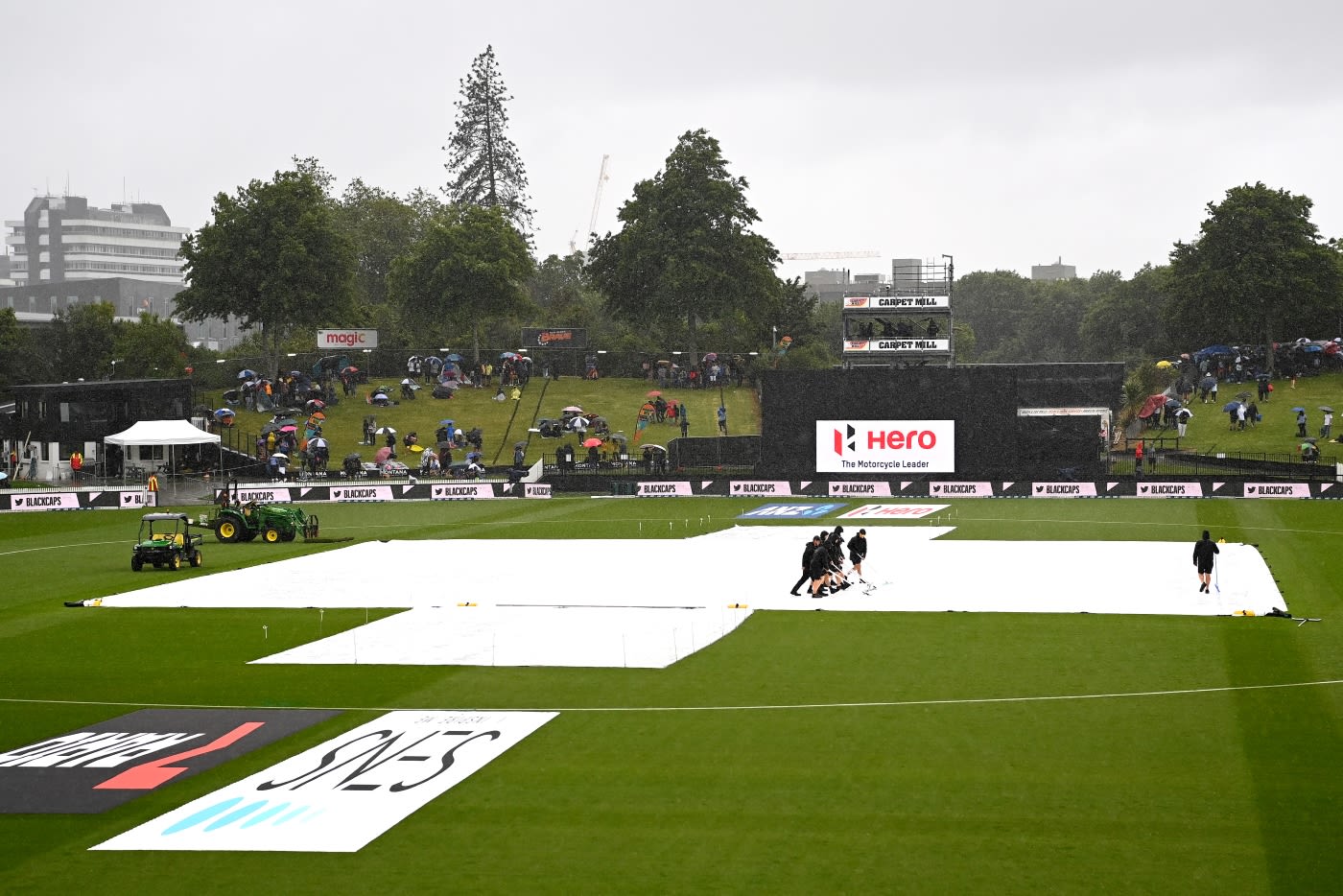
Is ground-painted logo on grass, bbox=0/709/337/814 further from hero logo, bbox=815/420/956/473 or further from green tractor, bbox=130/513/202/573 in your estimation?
hero logo, bbox=815/420/956/473

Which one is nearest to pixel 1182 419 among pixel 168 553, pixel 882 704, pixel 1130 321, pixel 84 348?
pixel 168 553

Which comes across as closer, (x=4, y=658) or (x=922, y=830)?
(x=922, y=830)

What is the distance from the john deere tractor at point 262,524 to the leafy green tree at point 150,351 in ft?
207

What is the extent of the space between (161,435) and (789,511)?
3733 cm

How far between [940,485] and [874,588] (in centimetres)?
3696

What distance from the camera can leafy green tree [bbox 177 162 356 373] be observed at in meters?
102

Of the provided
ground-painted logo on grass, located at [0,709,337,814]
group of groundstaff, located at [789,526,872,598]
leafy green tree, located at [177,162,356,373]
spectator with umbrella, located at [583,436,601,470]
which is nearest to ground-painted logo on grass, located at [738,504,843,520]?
spectator with umbrella, located at [583,436,601,470]

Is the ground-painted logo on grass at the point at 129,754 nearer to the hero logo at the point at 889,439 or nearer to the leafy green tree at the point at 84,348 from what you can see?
the hero logo at the point at 889,439

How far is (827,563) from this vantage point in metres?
34.2

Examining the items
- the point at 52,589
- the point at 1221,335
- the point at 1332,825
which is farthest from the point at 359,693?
the point at 1221,335

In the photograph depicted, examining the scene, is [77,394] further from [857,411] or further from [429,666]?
[429,666]

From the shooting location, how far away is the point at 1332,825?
A: 15453 millimetres

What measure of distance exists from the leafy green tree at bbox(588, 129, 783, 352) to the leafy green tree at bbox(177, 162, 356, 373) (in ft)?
78.9

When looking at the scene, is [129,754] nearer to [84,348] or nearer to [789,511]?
[789,511]
